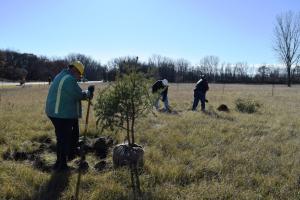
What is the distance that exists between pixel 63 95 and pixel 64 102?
137 millimetres

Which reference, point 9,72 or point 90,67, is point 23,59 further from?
point 90,67

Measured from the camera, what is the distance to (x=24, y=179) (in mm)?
6648

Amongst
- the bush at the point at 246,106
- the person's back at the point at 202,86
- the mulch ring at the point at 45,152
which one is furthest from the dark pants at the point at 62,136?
the bush at the point at 246,106

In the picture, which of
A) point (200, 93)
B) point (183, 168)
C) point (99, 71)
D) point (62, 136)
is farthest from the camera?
point (99, 71)

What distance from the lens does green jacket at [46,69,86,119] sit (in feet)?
24.3

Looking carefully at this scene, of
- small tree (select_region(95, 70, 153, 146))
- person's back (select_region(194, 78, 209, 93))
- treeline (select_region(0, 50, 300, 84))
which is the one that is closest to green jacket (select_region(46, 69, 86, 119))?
small tree (select_region(95, 70, 153, 146))

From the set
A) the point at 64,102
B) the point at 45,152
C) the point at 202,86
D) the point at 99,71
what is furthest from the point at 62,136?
the point at 99,71

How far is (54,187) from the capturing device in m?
6.46

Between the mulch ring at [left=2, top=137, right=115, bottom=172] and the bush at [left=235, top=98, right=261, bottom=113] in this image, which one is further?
the bush at [left=235, top=98, right=261, bottom=113]

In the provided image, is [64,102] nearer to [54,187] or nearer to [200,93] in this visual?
[54,187]

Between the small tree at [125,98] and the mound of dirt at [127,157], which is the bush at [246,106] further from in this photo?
the mound of dirt at [127,157]

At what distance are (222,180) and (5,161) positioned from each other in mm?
4106

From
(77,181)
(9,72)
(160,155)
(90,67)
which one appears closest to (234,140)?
(160,155)

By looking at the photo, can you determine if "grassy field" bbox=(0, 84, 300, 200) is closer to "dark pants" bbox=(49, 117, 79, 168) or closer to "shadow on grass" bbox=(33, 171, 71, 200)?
"shadow on grass" bbox=(33, 171, 71, 200)
